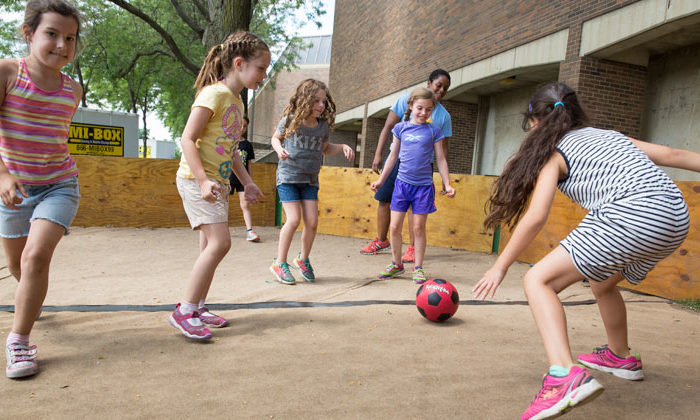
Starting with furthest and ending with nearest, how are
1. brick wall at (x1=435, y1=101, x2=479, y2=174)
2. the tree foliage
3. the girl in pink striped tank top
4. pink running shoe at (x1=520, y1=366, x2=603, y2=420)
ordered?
the tree foliage
brick wall at (x1=435, y1=101, x2=479, y2=174)
the girl in pink striped tank top
pink running shoe at (x1=520, y1=366, x2=603, y2=420)

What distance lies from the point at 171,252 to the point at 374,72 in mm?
16168

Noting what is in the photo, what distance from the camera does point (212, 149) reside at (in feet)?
9.68

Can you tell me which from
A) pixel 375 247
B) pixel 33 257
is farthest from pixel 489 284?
pixel 375 247

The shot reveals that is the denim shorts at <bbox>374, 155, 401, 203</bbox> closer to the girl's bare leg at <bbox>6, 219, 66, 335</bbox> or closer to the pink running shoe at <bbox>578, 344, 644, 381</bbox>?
the pink running shoe at <bbox>578, 344, 644, 381</bbox>

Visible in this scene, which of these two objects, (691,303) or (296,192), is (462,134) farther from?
(296,192)

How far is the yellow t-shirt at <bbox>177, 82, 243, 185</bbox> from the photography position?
9.53 ft

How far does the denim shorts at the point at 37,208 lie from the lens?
2434 mm

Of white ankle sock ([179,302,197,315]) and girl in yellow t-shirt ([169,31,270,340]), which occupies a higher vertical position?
girl in yellow t-shirt ([169,31,270,340])

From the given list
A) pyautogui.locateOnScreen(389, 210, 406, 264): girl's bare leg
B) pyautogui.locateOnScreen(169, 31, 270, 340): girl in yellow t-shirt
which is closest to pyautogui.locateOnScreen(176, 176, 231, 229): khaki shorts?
pyautogui.locateOnScreen(169, 31, 270, 340): girl in yellow t-shirt

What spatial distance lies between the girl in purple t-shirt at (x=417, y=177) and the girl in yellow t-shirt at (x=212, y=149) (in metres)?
2.17

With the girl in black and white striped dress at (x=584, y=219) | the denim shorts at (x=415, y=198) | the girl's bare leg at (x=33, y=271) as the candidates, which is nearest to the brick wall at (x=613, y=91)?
the denim shorts at (x=415, y=198)

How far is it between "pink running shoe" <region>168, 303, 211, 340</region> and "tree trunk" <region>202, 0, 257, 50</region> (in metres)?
8.25

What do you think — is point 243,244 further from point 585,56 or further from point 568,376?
point 585,56

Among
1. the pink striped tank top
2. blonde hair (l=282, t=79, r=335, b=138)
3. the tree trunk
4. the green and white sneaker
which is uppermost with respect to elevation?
the tree trunk
